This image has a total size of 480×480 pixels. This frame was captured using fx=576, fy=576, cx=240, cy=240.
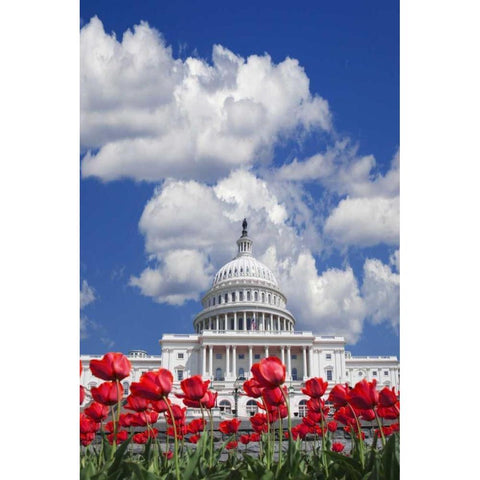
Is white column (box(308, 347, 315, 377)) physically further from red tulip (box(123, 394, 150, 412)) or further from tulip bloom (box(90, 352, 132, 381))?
tulip bloom (box(90, 352, 132, 381))

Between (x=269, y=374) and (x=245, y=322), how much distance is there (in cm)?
6707

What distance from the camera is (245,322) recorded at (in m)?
69.9

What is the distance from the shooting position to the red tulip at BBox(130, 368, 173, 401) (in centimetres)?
343

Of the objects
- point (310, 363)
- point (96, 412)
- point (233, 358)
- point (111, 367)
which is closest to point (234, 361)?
point (233, 358)

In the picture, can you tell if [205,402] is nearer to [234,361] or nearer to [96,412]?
[96,412]

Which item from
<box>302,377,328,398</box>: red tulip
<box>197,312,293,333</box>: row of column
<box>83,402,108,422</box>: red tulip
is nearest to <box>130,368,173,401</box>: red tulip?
<box>83,402,108,422</box>: red tulip

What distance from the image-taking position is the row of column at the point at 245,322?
68.1m

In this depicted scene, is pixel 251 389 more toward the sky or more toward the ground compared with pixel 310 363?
more toward the sky

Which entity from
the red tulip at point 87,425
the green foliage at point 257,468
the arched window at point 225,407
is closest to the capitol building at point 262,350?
the arched window at point 225,407

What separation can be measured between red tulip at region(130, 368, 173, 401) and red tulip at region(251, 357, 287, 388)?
525 millimetres

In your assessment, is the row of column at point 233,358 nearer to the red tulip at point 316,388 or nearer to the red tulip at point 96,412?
the red tulip at point 96,412

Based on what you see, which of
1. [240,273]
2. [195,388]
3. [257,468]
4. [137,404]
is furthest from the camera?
[240,273]
